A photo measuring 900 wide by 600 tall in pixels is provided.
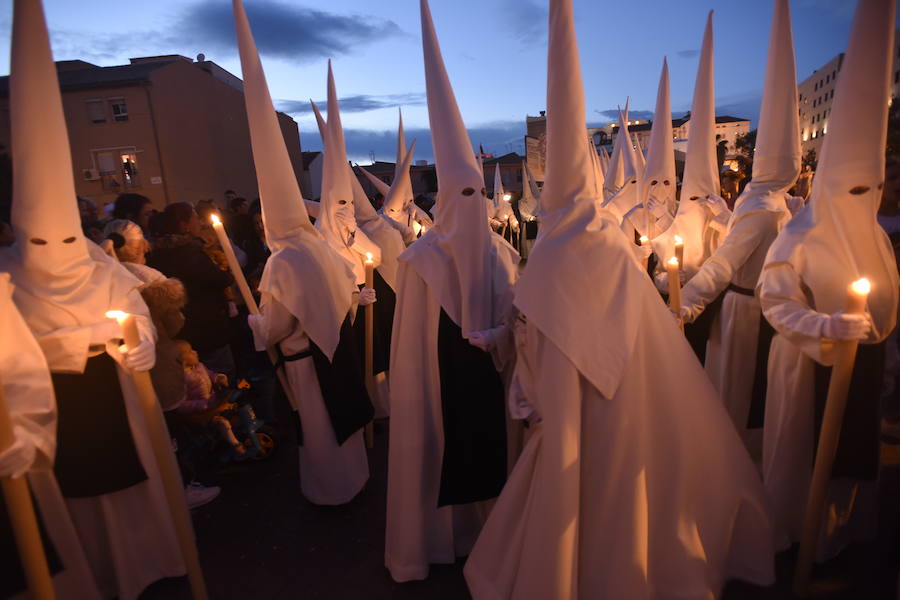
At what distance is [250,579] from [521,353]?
2449 millimetres

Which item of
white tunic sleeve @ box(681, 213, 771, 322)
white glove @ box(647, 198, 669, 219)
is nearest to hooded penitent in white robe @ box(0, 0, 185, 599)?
white tunic sleeve @ box(681, 213, 771, 322)

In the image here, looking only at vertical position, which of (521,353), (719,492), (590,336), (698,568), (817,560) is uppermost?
(590,336)

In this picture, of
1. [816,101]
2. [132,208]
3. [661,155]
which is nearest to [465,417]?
[132,208]

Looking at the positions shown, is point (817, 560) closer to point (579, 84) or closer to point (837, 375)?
point (837, 375)

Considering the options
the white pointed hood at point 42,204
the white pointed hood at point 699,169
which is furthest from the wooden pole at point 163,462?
the white pointed hood at point 699,169

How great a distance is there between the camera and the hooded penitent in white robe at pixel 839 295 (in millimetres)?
2396

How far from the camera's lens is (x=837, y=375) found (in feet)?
7.48

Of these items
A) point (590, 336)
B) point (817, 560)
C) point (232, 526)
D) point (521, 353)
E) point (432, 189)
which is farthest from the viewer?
point (432, 189)

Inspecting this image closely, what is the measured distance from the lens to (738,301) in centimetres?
402

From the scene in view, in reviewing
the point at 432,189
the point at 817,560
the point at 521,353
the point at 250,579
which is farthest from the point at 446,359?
the point at 432,189

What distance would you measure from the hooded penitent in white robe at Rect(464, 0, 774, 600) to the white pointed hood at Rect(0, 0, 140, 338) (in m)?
2.34

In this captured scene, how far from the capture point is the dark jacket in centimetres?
491

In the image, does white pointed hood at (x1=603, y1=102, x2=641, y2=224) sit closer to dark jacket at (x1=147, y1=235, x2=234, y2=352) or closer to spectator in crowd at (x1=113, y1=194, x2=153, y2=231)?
dark jacket at (x1=147, y1=235, x2=234, y2=352)

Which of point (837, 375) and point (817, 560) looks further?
point (817, 560)
